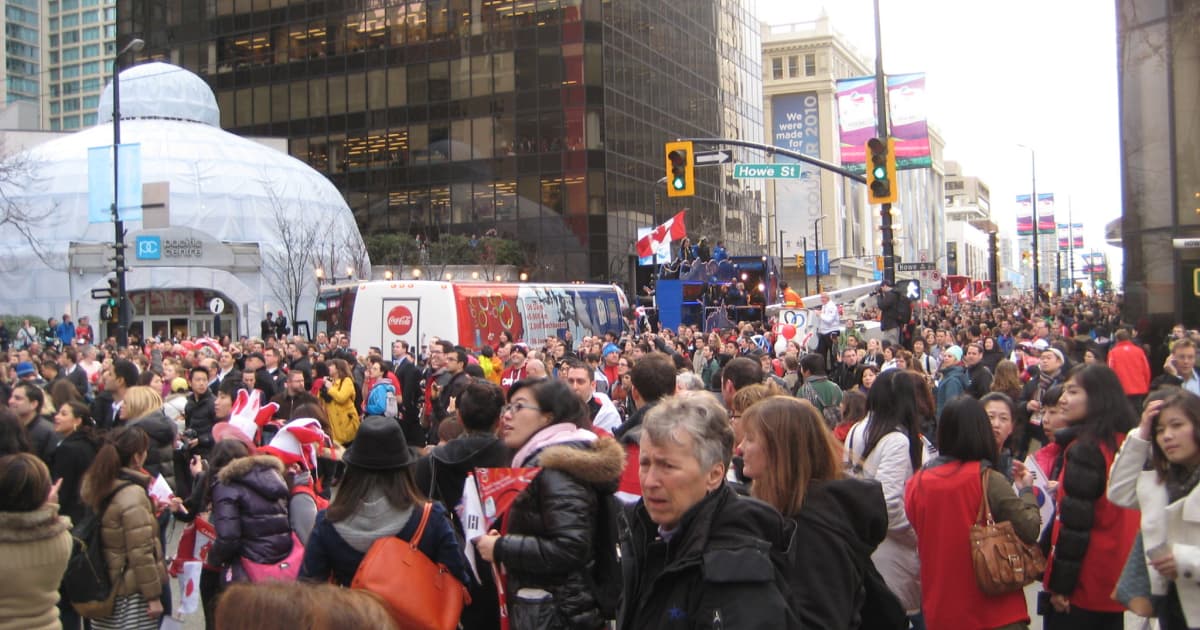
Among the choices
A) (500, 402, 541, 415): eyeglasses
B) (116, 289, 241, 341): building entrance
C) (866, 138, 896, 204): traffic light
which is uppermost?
(866, 138, 896, 204): traffic light

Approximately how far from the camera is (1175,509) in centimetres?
443

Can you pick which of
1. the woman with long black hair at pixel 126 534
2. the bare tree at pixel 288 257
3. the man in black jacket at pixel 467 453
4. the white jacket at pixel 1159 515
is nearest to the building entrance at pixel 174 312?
the bare tree at pixel 288 257

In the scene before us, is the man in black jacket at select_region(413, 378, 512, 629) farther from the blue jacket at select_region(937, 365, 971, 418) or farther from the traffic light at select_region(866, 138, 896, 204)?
the traffic light at select_region(866, 138, 896, 204)

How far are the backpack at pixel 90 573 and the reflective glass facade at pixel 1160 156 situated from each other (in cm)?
2008

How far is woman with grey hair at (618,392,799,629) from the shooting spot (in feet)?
9.86

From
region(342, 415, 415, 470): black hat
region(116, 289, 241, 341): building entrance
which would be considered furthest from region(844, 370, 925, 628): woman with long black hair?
region(116, 289, 241, 341): building entrance

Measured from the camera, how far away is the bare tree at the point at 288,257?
1860 inches

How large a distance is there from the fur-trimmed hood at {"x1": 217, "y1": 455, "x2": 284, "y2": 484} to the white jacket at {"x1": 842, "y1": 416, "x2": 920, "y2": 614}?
3.18m

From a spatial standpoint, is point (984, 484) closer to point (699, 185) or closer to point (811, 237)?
point (699, 185)

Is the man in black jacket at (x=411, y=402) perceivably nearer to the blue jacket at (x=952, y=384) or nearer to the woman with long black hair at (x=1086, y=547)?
the blue jacket at (x=952, y=384)

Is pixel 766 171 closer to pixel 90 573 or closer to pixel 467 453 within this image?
pixel 467 453

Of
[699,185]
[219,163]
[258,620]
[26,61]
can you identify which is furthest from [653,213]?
[26,61]

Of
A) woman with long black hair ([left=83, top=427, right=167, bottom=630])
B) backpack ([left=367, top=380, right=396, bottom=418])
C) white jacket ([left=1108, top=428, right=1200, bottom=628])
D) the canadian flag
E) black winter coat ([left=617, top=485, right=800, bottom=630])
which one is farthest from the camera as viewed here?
the canadian flag

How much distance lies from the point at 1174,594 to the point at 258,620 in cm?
397
